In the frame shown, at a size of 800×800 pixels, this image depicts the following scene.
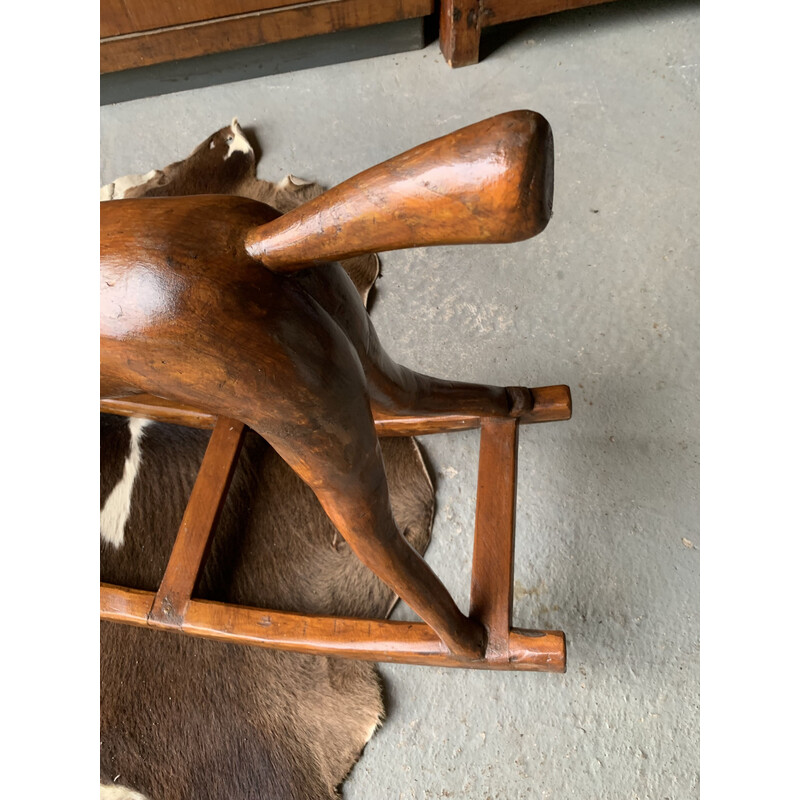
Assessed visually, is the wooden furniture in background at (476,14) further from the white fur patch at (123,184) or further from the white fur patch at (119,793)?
the white fur patch at (119,793)

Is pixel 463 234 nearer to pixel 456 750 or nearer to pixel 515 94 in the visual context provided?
pixel 456 750

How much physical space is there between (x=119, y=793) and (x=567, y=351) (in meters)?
0.89

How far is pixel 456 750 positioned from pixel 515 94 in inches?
44.8

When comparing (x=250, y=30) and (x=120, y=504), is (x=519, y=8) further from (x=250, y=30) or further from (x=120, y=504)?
(x=120, y=504)

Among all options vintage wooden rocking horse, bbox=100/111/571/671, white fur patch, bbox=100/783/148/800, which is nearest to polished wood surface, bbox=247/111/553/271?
vintage wooden rocking horse, bbox=100/111/571/671

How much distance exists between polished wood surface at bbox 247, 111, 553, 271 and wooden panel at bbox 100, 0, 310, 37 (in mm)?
1071

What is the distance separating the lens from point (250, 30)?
52.6 inches

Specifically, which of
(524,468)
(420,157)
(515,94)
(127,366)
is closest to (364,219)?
(420,157)

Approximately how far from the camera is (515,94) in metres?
1.33

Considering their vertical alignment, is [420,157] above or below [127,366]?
above

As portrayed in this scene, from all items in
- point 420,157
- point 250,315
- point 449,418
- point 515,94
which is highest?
point 420,157

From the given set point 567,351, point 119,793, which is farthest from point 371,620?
point 567,351

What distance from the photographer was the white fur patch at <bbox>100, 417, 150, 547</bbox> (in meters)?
0.99

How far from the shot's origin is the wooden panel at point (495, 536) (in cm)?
81
